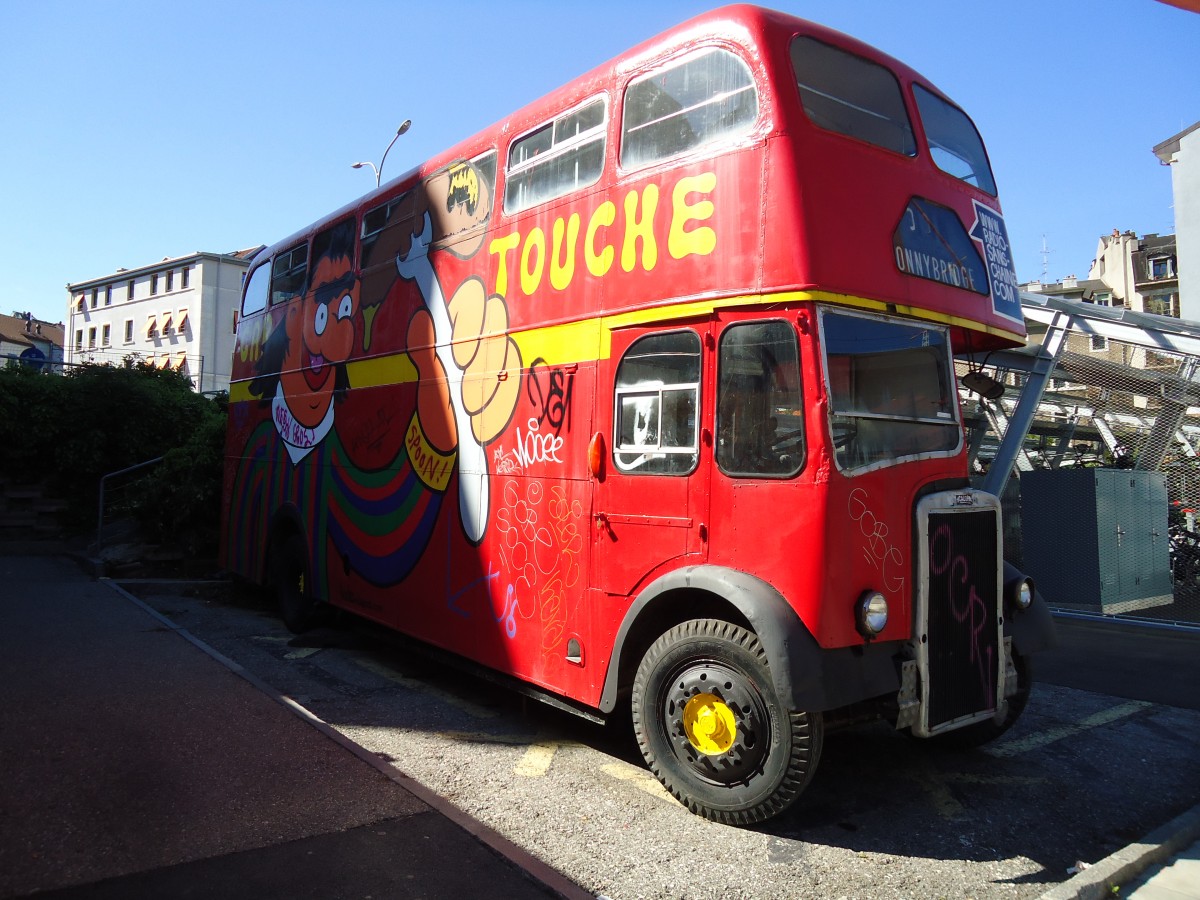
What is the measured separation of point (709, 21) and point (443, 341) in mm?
3182

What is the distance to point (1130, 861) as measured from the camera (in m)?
3.89

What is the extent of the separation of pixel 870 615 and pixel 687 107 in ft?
9.83

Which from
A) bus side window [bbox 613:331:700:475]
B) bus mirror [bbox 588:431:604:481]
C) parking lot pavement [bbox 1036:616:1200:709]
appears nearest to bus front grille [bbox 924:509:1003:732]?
bus side window [bbox 613:331:700:475]

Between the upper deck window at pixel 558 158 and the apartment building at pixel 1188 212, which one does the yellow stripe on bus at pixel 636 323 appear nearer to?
the upper deck window at pixel 558 158

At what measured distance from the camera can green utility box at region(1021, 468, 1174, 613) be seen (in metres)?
11.1

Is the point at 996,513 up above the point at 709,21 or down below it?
below

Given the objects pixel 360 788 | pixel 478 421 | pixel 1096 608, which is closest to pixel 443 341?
pixel 478 421

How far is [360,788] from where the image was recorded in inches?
180

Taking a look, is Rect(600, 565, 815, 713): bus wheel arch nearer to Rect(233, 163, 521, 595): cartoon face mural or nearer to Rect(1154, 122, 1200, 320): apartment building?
Rect(233, 163, 521, 595): cartoon face mural

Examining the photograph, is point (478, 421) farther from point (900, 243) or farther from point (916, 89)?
point (916, 89)

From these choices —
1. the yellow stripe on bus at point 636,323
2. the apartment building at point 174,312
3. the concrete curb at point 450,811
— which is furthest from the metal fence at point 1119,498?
the apartment building at point 174,312

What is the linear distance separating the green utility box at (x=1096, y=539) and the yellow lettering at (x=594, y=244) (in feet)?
29.0

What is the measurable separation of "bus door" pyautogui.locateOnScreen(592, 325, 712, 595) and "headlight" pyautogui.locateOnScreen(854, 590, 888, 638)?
848 millimetres

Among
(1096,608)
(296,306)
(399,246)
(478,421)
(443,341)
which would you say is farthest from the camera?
(1096,608)
